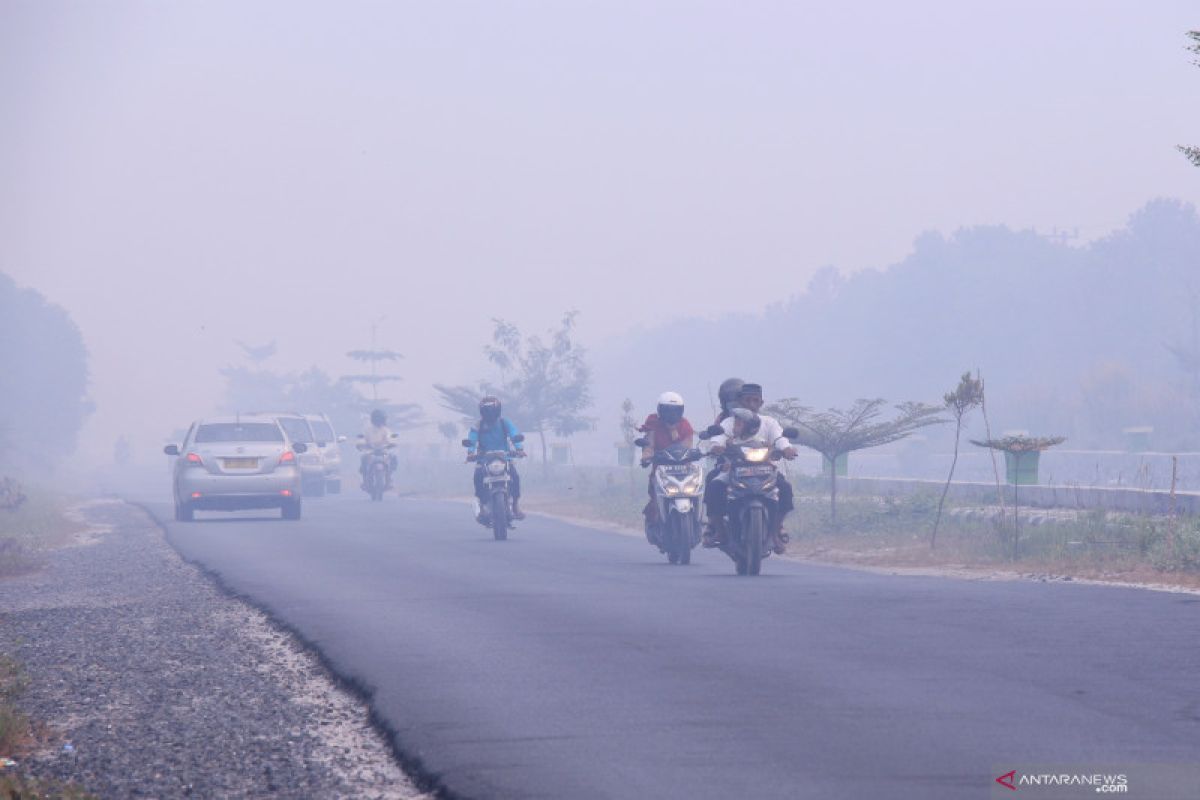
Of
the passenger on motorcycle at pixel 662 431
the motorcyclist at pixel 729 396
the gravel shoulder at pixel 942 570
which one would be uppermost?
the motorcyclist at pixel 729 396

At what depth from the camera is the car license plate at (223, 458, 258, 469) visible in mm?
28516

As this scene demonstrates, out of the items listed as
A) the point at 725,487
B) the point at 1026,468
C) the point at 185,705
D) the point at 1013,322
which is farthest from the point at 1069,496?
the point at 1013,322

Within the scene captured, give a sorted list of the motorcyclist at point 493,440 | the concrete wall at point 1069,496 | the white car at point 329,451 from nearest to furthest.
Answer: the concrete wall at point 1069,496, the motorcyclist at point 493,440, the white car at point 329,451

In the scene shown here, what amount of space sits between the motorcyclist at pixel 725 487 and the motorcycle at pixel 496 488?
275 inches

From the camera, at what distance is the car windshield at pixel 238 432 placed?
1160 inches

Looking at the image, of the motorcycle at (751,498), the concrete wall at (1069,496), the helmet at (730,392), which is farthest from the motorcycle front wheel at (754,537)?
the concrete wall at (1069,496)

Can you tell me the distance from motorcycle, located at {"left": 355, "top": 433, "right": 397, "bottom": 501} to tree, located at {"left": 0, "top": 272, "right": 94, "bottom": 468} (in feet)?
157

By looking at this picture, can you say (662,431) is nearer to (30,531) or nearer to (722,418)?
(722,418)

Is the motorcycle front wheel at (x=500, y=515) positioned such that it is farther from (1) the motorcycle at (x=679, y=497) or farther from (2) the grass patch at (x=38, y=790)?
(2) the grass patch at (x=38, y=790)

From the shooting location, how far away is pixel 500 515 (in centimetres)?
2309

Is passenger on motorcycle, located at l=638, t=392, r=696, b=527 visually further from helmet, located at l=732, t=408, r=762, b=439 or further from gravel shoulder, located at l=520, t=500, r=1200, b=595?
gravel shoulder, located at l=520, t=500, r=1200, b=595

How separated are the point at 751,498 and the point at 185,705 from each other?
7.99 metres

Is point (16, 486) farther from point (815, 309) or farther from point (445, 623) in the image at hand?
point (815, 309)

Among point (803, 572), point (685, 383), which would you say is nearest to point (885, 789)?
point (803, 572)
